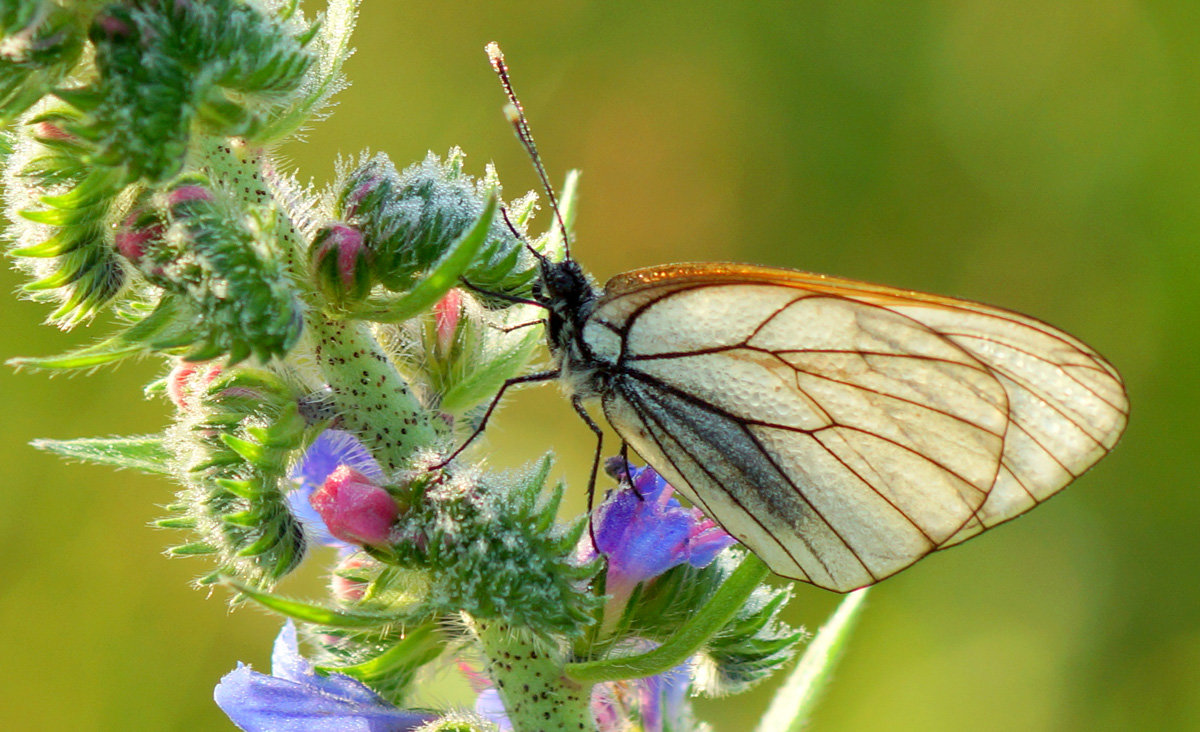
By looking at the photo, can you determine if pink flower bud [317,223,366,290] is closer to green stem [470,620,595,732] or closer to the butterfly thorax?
the butterfly thorax

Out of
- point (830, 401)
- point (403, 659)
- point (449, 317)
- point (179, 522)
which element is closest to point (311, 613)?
point (403, 659)

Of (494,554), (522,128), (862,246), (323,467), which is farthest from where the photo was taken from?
(862,246)

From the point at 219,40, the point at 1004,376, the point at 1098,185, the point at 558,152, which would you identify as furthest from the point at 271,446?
the point at 1098,185

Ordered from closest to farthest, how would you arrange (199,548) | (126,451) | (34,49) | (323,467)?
(34,49) → (199,548) → (126,451) → (323,467)

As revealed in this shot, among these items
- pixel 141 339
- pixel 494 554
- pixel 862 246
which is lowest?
pixel 494 554

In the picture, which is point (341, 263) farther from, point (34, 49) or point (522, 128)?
point (522, 128)

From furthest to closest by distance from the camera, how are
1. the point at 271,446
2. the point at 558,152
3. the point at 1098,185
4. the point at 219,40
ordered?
the point at 558,152 → the point at 1098,185 → the point at 271,446 → the point at 219,40

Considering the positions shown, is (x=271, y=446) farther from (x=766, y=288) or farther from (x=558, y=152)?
(x=558, y=152)
